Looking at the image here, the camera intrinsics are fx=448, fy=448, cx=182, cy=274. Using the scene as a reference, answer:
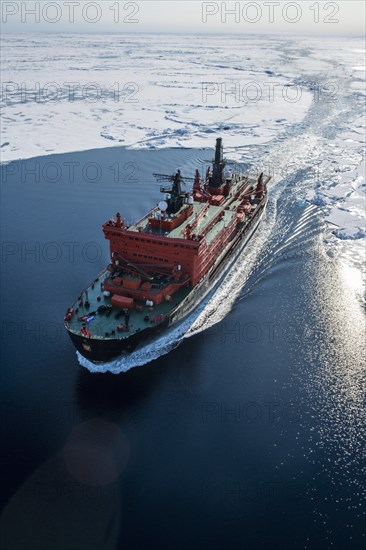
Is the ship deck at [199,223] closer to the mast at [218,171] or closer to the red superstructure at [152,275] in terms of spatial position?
the red superstructure at [152,275]

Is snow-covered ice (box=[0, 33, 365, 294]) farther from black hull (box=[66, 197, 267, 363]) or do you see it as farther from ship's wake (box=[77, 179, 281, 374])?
black hull (box=[66, 197, 267, 363])

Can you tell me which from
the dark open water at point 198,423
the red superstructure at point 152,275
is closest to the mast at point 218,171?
the red superstructure at point 152,275

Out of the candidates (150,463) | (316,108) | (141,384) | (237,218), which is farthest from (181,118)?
(150,463)

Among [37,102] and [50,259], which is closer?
[50,259]

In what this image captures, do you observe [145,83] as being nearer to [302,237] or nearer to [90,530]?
[302,237]

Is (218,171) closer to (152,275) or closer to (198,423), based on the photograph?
(152,275)

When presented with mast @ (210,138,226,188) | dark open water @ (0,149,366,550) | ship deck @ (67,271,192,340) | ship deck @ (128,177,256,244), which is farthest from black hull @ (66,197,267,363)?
mast @ (210,138,226,188)

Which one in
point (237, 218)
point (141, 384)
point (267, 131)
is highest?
point (267, 131)
